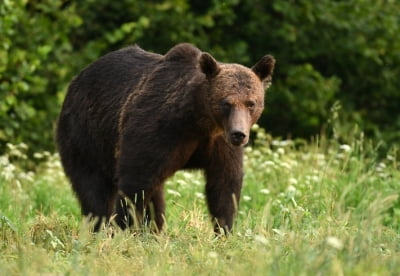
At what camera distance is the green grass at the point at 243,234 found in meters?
4.83

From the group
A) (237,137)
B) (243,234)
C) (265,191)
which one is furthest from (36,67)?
(243,234)

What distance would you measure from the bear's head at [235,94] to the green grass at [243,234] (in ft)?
1.97

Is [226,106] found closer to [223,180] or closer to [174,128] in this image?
[174,128]

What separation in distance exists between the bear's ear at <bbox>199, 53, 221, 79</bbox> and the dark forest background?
766 centimetres

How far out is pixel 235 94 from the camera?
268 inches

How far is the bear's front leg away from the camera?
721 centimetres

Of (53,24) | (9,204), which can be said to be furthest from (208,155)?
(53,24)

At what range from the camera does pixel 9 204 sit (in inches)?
329

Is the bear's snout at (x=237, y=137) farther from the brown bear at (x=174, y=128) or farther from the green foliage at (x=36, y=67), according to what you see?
the green foliage at (x=36, y=67)

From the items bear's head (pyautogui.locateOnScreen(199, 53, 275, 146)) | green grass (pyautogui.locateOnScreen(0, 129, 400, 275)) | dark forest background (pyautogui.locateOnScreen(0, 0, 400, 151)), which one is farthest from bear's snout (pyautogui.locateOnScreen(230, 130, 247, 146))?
dark forest background (pyautogui.locateOnScreen(0, 0, 400, 151))

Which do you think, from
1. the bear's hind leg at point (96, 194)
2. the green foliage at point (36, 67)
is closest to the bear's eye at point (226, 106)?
the bear's hind leg at point (96, 194)

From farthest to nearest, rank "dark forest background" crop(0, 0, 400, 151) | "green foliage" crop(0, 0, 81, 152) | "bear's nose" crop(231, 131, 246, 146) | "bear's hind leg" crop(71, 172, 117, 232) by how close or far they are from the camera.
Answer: "dark forest background" crop(0, 0, 400, 151) < "green foliage" crop(0, 0, 81, 152) < "bear's hind leg" crop(71, 172, 117, 232) < "bear's nose" crop(231, 131, 246, 146)

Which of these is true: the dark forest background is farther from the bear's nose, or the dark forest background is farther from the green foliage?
the bear's nose

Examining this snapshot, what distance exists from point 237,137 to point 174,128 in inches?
25.4
